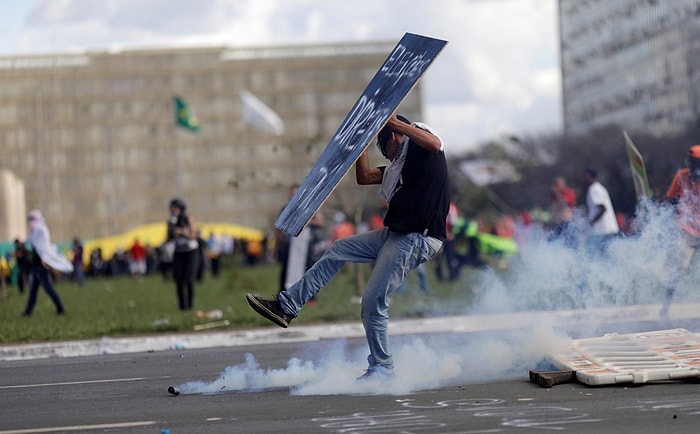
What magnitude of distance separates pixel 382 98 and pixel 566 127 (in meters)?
107

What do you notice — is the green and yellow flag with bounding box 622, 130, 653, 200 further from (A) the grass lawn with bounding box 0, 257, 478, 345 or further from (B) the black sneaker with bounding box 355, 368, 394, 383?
(B) the black sneaker with bounding box 355, 368, 394, 383

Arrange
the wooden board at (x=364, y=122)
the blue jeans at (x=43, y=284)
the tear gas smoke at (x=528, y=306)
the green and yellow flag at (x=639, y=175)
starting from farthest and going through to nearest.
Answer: the blue jeans at (x=43, y=284) < the green and yellow flag at (x=639, y=175) < the tear gas smoke at (x=528, y=306) < the wooden board at (x=364, y=122)

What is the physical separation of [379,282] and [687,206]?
13.3 feet

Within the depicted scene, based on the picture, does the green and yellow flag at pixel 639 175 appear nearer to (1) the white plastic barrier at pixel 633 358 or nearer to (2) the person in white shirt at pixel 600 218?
(2) the person in white shirt at pixel 600 218

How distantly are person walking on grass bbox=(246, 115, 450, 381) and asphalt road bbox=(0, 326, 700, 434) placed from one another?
546mm

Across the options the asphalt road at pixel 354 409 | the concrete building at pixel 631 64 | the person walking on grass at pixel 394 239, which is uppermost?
the concrete building at pixel 631 64

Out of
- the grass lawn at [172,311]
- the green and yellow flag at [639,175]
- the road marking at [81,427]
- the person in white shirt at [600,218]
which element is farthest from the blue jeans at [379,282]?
the person in white shirt at [600,218]

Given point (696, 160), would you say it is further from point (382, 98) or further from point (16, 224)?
point (16, 224)

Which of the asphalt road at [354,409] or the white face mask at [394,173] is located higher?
the white face mask at [394,173]

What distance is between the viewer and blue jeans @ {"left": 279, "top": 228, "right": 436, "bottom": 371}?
8781mm

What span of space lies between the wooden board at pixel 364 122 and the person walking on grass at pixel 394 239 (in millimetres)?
171

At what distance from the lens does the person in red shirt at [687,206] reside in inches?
436

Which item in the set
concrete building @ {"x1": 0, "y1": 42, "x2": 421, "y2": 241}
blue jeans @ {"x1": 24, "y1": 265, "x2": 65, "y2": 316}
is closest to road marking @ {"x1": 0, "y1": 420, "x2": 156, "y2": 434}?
blue jeans @ {"x1": 24, "y1": 265, "x2": 65, "y2": 316}

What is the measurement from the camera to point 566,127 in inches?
4478
